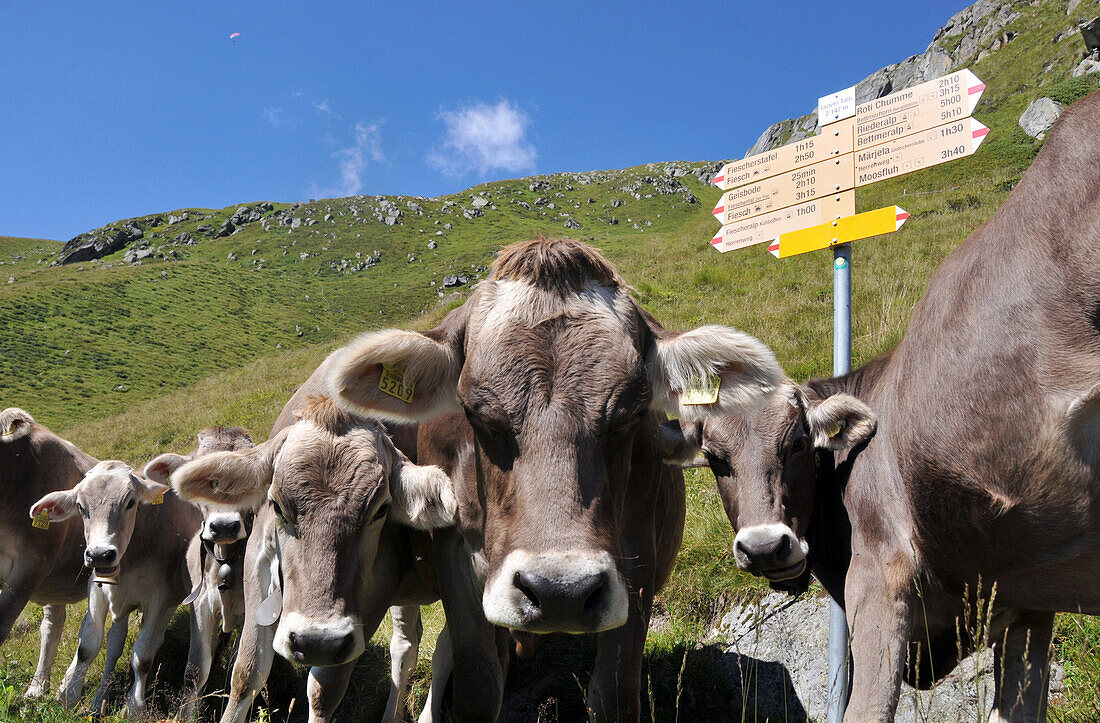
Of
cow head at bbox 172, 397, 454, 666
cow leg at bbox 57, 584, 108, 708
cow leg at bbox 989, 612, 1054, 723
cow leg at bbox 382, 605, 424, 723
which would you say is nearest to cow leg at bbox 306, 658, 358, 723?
cow head at bbox 172, 397, 454, 666

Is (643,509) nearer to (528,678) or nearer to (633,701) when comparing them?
(633,701)

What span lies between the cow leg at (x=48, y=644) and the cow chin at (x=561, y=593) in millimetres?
6581

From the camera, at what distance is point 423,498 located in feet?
11.9

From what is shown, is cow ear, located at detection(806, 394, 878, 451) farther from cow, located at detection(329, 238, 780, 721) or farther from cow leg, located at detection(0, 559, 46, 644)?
cow leg, located at detection(0, 559, 46, 644)

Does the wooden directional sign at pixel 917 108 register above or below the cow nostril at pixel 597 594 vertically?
above

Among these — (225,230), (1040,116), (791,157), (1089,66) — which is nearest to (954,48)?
(1089,66)

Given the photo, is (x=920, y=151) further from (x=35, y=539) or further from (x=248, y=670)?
(x=35, y=539)

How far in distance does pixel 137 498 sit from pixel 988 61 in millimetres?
48747

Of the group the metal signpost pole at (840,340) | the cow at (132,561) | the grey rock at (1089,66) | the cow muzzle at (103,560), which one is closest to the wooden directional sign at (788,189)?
the metal signpost pole at (840,340)

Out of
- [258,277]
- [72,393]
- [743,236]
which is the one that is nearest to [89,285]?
[258,277]

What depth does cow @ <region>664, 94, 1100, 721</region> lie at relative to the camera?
241cm

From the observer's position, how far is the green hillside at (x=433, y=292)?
6594 mm

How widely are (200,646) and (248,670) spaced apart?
65.5 inches

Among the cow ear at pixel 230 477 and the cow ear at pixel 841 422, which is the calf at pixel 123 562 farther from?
the cow ear at pixel 841 422
